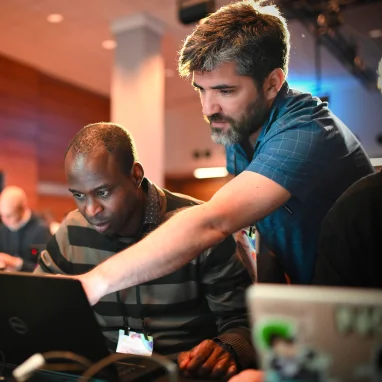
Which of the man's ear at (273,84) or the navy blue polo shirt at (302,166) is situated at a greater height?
the man's ear at (273,84)

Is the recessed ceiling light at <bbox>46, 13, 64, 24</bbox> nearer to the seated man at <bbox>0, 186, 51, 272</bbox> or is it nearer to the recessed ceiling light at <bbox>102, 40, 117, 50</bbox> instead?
the recessed ceiling light at <bbox>102, 40, 117, 50</bbox>

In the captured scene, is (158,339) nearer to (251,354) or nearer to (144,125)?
(251,354)

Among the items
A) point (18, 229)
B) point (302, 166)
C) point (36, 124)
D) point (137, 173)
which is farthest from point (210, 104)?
point (36, 124)

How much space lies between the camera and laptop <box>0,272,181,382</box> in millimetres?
747

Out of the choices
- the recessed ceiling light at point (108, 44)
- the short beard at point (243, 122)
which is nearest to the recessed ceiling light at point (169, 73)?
the recessed ceiling light at point (108, 44)

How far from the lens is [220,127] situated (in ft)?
3.49

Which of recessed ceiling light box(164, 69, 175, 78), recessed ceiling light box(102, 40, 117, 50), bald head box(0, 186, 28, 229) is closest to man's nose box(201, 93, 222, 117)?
bald head box(0, 186, 28, 229)

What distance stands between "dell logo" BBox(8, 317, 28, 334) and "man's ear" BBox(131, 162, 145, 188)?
1.84 ft

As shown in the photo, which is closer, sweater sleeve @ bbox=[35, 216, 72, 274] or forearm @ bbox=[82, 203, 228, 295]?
forearm @ bbox=[82, 203, 228, 295]

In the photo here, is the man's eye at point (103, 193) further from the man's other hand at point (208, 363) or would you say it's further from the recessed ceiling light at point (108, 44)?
the recessed ceiling light at point (108, 44)

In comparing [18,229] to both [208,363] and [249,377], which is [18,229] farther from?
[249,377]

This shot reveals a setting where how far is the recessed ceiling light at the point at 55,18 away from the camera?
3.91 m

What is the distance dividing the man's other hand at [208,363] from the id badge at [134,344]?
0.87 ft

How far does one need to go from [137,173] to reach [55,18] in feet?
10.5
